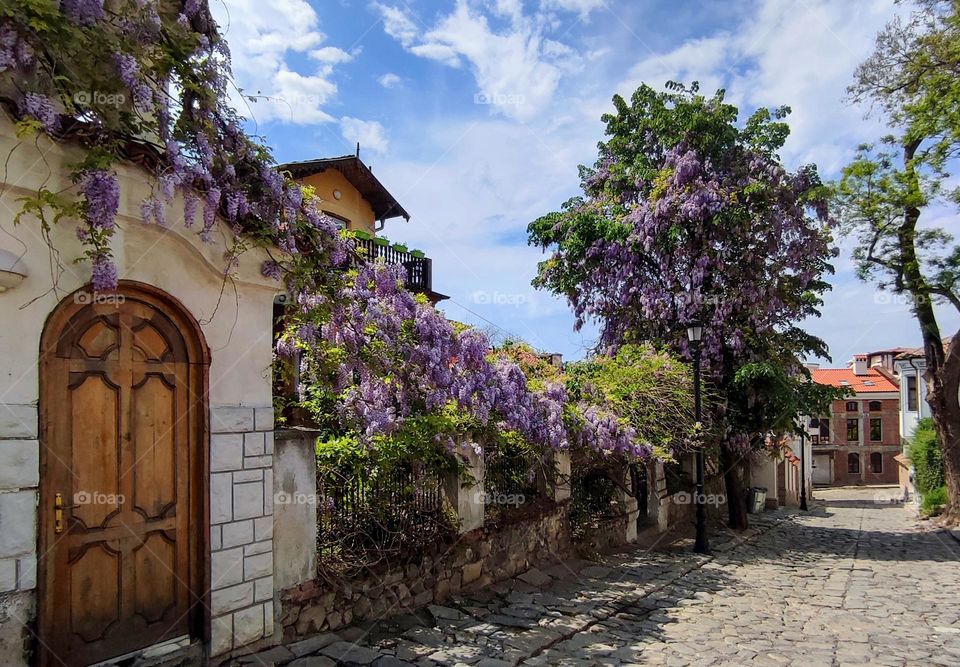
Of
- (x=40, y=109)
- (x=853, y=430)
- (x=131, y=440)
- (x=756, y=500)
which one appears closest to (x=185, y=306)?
(x=131, y=440)

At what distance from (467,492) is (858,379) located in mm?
50973

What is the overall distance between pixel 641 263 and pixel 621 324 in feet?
5.07

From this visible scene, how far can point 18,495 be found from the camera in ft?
12.5

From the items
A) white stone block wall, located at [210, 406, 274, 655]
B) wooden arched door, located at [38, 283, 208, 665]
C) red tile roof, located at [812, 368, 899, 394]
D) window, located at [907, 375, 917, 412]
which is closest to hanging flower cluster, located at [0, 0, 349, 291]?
wooden arched door, located at [38, 283, 208, 665]

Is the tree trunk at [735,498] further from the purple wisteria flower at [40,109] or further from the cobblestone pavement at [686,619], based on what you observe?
the purple wisteria flower at [40,109]

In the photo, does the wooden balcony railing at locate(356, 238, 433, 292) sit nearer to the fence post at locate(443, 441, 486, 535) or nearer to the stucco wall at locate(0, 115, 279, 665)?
the fence post at locate(443, 441, 486, 535)

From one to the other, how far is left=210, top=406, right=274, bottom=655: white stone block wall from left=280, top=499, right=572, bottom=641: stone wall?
0.39 meters

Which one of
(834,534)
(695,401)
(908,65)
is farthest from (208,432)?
(908,65)

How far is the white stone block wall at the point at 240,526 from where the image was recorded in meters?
4.94

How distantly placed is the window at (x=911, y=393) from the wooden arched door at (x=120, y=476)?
36.4 metres

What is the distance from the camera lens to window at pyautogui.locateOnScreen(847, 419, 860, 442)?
155 feet

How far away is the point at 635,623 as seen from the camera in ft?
23.3

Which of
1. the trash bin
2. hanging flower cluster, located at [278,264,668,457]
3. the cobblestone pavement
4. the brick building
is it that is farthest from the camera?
the brick building

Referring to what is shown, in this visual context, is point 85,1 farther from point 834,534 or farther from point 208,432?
point 834,534
